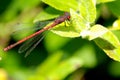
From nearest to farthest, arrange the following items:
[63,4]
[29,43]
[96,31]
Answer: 1. [96,31]
2. [63,4]
3. [29,43]

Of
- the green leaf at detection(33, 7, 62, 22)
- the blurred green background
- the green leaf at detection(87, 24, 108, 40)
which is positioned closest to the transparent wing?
the green leaf at detection(33, 7, 62, 22)

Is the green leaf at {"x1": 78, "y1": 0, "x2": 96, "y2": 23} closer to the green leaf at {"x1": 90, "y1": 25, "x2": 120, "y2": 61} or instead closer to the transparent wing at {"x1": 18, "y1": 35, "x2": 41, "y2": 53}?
the green leaf at {"x1": 90, "y1": 25, "x2": 120, "y2": 61}

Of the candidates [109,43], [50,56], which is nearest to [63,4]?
[109,43]

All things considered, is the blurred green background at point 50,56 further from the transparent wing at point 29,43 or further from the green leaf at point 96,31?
the green leaf at point 96,31

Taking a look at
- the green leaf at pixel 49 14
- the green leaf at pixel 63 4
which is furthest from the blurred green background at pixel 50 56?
the green leaf at pixel 63 4

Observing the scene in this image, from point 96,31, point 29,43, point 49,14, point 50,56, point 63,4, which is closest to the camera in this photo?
point 96,31

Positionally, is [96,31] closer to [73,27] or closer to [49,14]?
[73,27]
